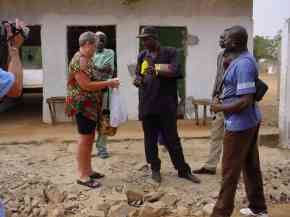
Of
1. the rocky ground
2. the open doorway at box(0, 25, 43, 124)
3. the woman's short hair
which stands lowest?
the rocky ground

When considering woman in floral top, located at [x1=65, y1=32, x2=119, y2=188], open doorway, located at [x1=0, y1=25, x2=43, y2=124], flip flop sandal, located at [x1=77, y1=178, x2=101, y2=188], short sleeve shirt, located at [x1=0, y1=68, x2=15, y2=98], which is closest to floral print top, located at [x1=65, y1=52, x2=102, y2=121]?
woman in floral top, located at [x1=65, y1=32, x2=119, y2=188]

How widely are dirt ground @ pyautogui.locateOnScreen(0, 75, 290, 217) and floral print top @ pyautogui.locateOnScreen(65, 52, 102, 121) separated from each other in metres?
0.90

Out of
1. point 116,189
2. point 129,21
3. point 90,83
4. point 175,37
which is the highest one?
point 129,21

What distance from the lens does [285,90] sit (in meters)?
7.08

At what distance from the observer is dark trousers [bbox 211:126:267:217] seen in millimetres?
3818

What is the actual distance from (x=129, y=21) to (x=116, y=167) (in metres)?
4.56

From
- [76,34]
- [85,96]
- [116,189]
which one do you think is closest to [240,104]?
[85,96]

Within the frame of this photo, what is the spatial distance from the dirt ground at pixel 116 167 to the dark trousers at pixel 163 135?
0.28 meters

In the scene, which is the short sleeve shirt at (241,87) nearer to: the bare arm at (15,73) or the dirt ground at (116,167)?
the dirt ground at (116,167)

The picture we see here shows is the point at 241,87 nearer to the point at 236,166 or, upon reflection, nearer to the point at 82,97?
the point at 236,166

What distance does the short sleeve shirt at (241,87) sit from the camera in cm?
367

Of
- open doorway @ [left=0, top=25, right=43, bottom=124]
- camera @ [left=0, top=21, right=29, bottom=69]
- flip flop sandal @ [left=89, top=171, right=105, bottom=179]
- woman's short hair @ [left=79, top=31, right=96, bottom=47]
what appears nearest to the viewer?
camera @ [left=0, top=21, right=29, bottom=69]

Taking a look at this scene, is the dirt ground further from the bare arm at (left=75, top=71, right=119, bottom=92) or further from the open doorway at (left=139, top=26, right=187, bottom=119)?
the open doorway at (left=139, top=26, right=187, bottom=119)

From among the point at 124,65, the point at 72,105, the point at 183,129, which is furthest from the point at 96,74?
the point at 124,65
